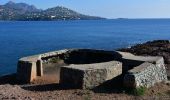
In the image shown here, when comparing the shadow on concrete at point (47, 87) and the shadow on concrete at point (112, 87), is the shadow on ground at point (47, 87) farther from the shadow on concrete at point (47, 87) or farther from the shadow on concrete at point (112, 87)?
the shadow on concrete at point (112, 87)

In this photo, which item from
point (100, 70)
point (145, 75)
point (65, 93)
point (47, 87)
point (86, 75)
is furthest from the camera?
point (47, 87)

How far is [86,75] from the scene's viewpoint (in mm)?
18953

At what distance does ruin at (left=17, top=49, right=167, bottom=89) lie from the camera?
746 inches

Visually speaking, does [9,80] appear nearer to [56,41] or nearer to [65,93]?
[65,93]

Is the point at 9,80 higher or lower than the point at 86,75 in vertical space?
lower

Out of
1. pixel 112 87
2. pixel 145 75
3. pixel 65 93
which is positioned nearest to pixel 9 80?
pixel 65 93

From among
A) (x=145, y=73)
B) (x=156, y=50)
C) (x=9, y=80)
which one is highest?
(x=145, y=73)

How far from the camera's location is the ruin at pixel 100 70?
62.2 feet

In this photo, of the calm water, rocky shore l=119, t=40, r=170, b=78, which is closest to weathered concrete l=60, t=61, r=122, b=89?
rocky shore l=119, t=40, r=170, b=78

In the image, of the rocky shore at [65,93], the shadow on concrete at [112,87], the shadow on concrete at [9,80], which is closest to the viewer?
the rocky shore at [65,93]

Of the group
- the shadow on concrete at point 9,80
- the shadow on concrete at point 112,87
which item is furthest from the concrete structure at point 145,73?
the shadow on concrete at point 9,80

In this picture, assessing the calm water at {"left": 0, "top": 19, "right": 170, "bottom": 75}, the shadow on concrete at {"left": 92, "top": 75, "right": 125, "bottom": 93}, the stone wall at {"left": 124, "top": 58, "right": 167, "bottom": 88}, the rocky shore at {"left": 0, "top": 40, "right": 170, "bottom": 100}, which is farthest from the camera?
the calm water at {"left": 0, "top": 19, "right": 170, "bottom": 75}

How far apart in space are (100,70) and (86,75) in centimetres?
74

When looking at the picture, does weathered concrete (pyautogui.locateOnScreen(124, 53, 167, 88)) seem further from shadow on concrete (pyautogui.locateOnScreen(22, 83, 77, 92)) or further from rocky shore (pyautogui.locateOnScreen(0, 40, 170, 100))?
shadow on concrete (pyautogui.locateOnScreen(22, 83, 77, 92))
